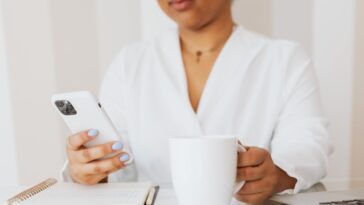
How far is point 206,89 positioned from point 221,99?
0.04 metres

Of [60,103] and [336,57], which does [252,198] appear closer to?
[60,103]

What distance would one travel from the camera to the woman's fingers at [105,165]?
60cm

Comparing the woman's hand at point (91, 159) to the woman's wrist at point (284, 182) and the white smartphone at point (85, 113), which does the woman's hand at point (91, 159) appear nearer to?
the white smartphone at point (85, 113)

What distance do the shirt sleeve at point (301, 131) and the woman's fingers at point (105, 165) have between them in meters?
0.25

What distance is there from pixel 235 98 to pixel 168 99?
16 cm

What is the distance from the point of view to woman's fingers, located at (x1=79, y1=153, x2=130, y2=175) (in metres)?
0.60

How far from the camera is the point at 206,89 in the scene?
0.89 m

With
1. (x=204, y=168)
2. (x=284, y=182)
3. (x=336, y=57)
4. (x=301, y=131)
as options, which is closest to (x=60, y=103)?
(x=204, y=168)

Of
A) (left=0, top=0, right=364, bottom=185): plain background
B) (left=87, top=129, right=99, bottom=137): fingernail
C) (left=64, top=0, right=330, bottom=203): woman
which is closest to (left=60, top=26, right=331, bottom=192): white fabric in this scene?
(left=64, top=0, right=330, bottom=203): woman

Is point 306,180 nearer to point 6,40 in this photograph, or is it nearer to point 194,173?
point 194,173

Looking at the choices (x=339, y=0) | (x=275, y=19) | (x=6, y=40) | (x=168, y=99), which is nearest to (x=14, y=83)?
(x=6, y=40)

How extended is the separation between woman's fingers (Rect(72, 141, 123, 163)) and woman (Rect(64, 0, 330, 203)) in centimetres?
21

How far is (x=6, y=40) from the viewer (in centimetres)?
111

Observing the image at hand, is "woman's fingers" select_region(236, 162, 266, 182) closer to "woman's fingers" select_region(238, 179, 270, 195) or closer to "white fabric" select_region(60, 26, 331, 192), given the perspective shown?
"woman's fingers" select_region(238, 179, 270, 195)
